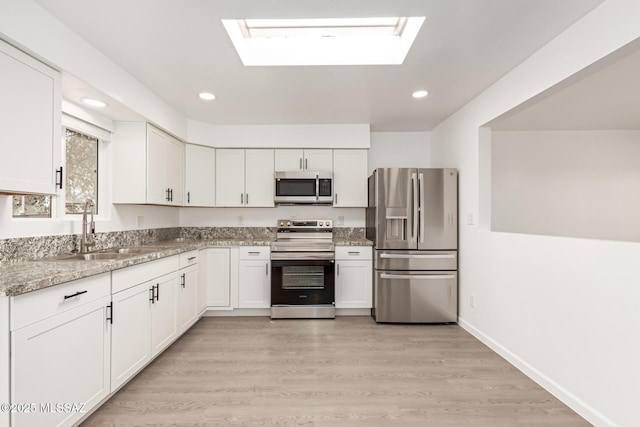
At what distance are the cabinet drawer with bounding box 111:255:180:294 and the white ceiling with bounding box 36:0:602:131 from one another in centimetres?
134

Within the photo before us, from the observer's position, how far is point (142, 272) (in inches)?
Answer: 89.8

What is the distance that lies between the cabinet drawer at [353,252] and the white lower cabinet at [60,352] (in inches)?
96.1

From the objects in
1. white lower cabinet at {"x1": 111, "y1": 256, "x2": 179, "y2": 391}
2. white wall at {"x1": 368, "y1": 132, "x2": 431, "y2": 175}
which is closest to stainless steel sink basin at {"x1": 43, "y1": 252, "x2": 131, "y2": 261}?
white lower cabinet at {"x1": 111, "y1": 256, "x2": 179, "y2": 391}

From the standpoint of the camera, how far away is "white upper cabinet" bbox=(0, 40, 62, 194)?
159 cm

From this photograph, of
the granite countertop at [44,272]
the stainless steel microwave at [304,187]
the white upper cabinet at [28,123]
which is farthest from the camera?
the stainless steel microwave at [304,187]

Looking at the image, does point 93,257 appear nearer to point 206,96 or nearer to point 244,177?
point 206,96

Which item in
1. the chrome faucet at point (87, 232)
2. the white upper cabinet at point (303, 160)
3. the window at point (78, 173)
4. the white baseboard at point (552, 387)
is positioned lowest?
the white baseboard at point (552, 387)

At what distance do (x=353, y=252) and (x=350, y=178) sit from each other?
39.4 inches

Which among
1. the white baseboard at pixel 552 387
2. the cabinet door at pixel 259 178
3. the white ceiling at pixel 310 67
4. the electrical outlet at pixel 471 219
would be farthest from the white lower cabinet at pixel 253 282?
the white baseboard at pixel 552 387

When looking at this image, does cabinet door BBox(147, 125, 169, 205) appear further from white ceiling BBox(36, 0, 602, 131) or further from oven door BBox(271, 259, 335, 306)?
oven door BBox(271, 259, 335, 306)

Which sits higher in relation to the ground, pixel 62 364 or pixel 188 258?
pixel 188 258

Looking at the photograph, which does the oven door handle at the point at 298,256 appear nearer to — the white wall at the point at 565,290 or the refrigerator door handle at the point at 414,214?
the refrigerator door handle at the point at 414,214

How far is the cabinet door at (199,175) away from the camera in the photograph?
3.87 metres

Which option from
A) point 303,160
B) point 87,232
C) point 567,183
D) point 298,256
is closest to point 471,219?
point 567,183
